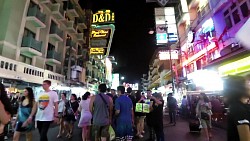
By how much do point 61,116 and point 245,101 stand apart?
9.50 metres

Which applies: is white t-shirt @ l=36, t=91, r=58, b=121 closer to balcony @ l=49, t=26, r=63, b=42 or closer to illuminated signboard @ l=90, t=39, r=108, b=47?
illuminated signboard @ l=90, t=39, r=108, b=47

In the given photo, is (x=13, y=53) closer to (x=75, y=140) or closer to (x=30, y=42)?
(x=30, y=42)

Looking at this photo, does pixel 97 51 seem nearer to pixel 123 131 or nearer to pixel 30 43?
pixel 30 43

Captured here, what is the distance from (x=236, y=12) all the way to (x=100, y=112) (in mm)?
12278

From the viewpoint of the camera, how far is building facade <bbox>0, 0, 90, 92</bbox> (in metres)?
16.8

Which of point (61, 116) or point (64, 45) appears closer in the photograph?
point (61, 116)

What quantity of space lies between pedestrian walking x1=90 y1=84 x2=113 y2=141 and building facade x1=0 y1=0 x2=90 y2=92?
977 cm

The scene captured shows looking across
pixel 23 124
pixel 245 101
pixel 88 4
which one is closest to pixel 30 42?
pixel 23 124

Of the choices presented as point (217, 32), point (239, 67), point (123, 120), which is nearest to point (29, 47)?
point (217, 32)

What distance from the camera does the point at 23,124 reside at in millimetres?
5645

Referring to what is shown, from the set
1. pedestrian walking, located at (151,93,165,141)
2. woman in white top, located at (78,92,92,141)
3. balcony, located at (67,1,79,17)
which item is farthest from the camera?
balcony, located at (67,1,79,17)

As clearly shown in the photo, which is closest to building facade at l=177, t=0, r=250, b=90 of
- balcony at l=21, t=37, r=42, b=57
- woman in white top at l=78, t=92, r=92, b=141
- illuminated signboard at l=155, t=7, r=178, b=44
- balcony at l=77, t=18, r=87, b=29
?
illuminated signboard at l=155, t=7, r=178, b=44

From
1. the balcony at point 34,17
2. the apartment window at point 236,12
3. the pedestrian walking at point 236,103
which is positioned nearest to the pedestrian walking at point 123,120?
the pedestrian walking at point 236,103

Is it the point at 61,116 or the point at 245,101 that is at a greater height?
the point at 245,101
